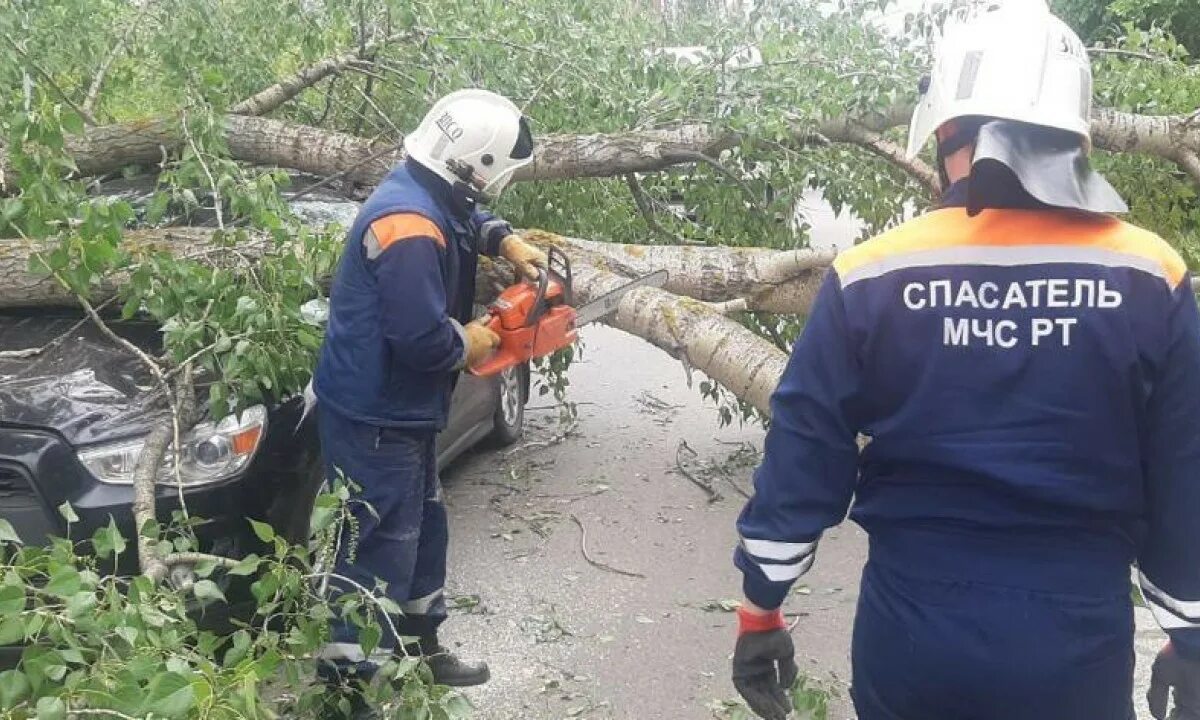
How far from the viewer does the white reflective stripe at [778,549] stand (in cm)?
180

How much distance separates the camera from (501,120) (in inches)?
122

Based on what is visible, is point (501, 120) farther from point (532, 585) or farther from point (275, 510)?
point (532, 585)

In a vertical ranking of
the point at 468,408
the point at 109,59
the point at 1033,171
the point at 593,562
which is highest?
the point at 109,59

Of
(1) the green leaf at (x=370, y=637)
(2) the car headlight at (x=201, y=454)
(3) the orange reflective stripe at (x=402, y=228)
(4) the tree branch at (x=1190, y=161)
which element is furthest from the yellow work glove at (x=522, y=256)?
(4) the tree branch at (x=1190, y=161)

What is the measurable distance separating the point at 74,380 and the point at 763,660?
7.44 ft

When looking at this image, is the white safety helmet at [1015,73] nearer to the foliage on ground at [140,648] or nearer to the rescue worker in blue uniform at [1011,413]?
the rescue worker in blue uniform at [1011,413]

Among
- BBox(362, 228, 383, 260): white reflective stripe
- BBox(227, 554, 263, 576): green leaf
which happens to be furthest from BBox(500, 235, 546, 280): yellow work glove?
BBox(227, 554, 263, 576): green leaf

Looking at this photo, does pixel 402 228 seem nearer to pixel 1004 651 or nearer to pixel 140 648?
pixel 140 648

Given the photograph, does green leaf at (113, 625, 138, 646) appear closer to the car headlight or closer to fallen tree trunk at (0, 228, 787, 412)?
the car headlight

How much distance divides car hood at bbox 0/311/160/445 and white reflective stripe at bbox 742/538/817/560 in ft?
6.48

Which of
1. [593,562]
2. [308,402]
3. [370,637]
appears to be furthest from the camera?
[593,562]

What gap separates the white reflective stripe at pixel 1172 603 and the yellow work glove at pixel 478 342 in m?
1.84

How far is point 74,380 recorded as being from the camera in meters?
3.16

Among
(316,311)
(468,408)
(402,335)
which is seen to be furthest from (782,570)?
(468,408)
